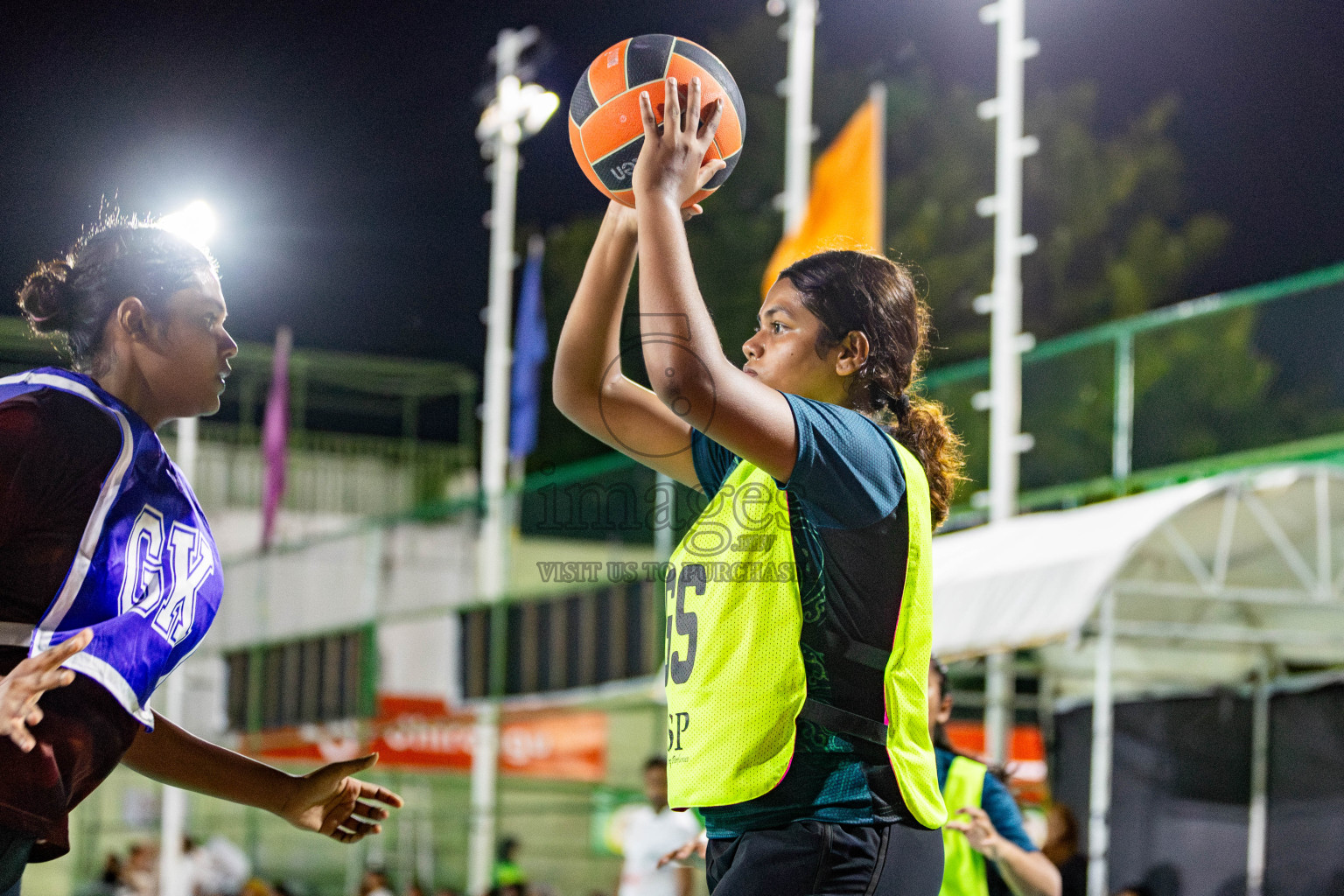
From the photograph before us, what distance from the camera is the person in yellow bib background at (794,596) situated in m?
2.47

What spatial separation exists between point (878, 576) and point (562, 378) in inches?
29.2

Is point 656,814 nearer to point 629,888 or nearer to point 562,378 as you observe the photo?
point 629,888

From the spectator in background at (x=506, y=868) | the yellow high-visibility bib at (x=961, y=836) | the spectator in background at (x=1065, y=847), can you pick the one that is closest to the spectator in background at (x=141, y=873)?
the spectator in background at (x=506, y=868)

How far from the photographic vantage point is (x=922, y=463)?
9.67ft

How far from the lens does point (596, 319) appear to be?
9.80ft

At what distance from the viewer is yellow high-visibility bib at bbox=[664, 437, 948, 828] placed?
2590 millimetres

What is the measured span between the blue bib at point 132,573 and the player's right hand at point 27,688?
0.13m

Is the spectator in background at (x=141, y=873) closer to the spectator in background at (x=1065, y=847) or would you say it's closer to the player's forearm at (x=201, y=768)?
the spectator in background at (x=1065, y=847)

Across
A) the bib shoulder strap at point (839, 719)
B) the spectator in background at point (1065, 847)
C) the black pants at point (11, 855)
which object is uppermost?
the bib shoulder strap at point (839, 719)

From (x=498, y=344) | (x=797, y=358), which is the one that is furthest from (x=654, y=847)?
(x=498, y=344)

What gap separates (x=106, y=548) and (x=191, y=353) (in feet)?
1.40

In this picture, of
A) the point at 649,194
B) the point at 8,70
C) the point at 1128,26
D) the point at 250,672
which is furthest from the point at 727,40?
the point at 649,194

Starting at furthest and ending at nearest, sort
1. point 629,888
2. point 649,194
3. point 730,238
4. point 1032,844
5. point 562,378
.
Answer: point 730,238 < point 629,888 < point 1032,844 < point 562,378 < point 649,194

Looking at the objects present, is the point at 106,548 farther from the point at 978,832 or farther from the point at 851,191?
the point at 851,191
